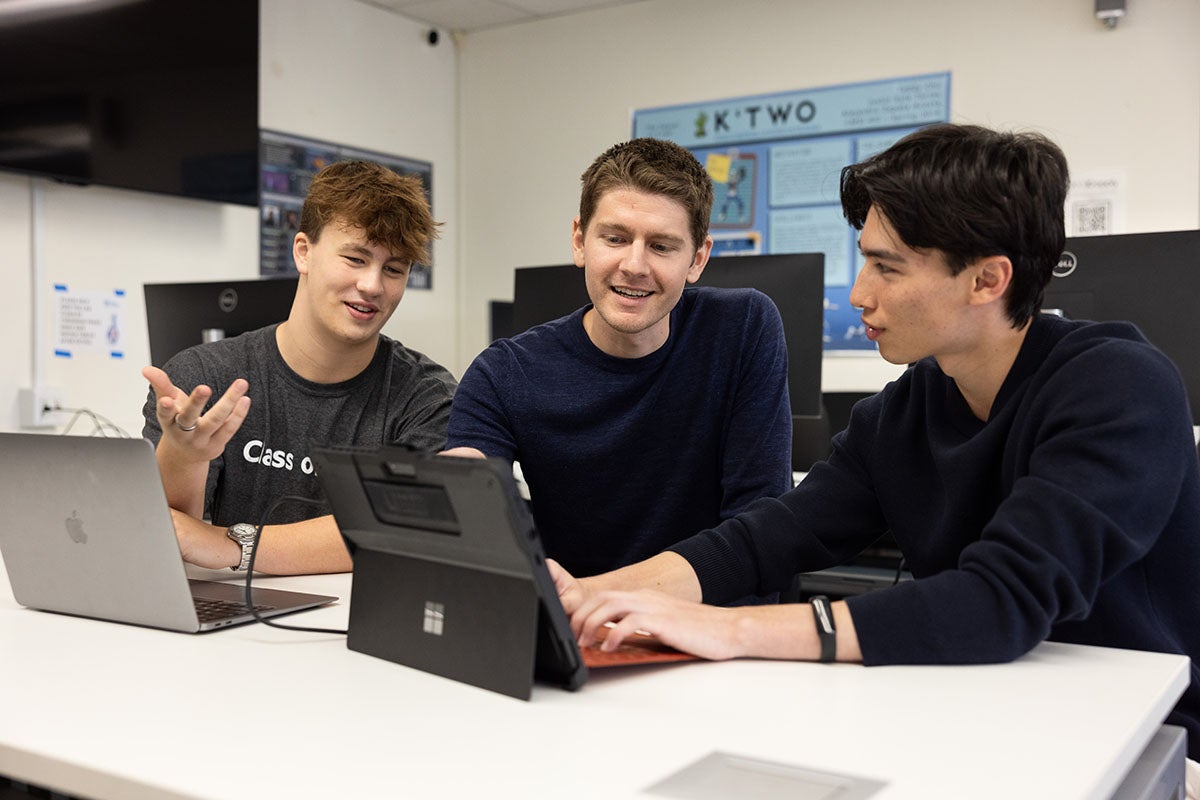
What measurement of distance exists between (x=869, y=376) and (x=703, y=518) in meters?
2.33

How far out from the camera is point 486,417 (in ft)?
5.53

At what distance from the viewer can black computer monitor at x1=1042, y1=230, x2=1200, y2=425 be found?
2.05 meters

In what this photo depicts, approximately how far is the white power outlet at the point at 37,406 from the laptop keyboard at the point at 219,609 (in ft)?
7.43

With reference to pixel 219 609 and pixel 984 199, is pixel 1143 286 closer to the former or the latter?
pixel 984 199

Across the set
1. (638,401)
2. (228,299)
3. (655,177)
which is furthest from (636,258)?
(228,299)

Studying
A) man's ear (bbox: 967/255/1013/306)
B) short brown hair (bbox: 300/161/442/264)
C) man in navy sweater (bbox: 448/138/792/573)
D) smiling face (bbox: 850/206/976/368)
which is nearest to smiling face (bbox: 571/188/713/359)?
man in navy sweater (bbox: 448/138/792/573)

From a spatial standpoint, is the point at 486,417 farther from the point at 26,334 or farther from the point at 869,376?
the point at 869,376

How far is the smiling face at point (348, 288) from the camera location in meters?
1.79

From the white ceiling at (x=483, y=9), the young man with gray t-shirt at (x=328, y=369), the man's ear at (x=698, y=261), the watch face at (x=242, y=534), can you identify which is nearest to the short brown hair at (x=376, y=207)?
the young man with gray t-shirt at (x=328, y=369)

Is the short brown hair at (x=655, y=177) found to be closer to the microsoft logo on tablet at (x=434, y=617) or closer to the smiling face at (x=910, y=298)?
the smiling face at (x=910, y=298)

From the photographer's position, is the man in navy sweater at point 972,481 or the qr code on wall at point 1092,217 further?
the qr code on wall at point 1092,217

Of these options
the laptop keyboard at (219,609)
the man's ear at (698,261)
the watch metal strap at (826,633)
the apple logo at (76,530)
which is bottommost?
the laptop keyboard at (219,609)

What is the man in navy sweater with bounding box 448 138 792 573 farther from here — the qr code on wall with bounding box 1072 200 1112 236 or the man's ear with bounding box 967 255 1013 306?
the qr code on wall with bounding box 1072 200 1112 236

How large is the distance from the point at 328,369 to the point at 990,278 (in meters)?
1.02
